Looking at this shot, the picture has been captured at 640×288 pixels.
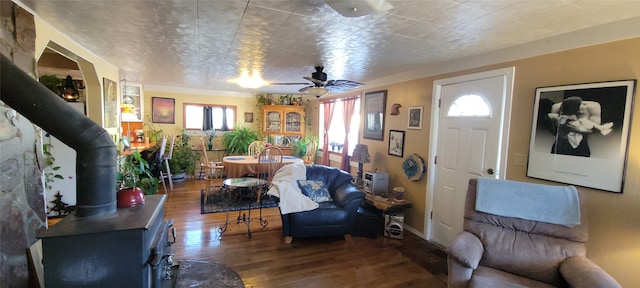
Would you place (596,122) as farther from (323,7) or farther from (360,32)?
(323,7)

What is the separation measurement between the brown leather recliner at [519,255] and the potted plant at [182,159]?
5643 mm

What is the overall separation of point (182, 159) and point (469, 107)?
5633 millimetres

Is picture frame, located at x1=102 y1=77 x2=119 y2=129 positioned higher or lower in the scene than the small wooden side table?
higher

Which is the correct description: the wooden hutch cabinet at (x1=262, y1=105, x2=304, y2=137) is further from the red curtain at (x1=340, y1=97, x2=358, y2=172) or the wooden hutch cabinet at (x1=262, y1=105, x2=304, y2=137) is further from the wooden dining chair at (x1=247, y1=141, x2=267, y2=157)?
the red curtain at (x1=340, y1=97, x2=358, y2=172)

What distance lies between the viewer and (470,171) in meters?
2.92

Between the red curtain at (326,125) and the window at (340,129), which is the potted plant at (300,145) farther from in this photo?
the window at (340,129)

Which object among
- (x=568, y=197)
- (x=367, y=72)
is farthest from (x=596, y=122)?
(x=367, y=72)

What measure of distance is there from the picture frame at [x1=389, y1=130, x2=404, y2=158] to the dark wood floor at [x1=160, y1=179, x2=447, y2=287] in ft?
3.60

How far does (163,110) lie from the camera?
624 cm

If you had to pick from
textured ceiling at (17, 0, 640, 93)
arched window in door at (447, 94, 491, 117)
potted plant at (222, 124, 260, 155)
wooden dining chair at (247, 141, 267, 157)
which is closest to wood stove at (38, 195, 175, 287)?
textured ceiling at (17, 0, 640, 93)

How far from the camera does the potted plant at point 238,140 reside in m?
6.51

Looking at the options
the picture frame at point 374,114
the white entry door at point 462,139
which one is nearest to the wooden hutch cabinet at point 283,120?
the picture frame at point 374,114

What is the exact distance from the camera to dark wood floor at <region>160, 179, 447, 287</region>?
247 centimetres

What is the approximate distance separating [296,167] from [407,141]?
154 centimetres
